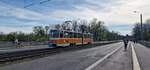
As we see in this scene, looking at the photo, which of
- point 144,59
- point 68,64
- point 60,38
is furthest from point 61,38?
point 68,64

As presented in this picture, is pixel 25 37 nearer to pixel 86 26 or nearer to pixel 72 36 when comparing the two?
pixel 86 26

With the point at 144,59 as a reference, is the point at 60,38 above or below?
above

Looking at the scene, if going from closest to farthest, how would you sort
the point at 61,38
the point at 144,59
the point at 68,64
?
the point at 68,64
the point at 144,59
the point at 61,38

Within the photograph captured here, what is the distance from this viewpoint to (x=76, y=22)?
13238 centimetres

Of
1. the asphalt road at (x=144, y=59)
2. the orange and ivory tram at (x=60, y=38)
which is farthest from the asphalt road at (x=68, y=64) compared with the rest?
the orange and ivory tram at (x=60, y=38)

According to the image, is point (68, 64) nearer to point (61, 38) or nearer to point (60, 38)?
point (60, 38)

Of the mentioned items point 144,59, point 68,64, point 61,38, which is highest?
point 61,38

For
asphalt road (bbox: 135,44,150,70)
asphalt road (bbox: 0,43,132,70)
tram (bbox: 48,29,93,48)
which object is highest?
tram (bbox: 48,29,93,48)

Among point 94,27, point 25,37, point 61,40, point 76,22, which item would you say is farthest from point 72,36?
point 94,27

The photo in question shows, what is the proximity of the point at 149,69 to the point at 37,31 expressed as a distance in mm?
137895

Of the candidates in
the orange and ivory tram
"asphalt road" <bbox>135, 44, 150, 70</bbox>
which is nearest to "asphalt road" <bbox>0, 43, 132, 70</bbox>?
"asphalt road" <bbox>135, 44, 150, 70</bbox>

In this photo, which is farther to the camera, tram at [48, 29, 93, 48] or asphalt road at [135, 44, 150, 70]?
tram at [48, 29, 93, 48]

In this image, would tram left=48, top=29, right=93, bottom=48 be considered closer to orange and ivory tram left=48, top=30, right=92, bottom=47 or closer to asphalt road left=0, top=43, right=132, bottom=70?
orange and ivory tram left=48, top=30, right=92, bottom=47

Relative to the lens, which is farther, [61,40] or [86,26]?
[86,26]
